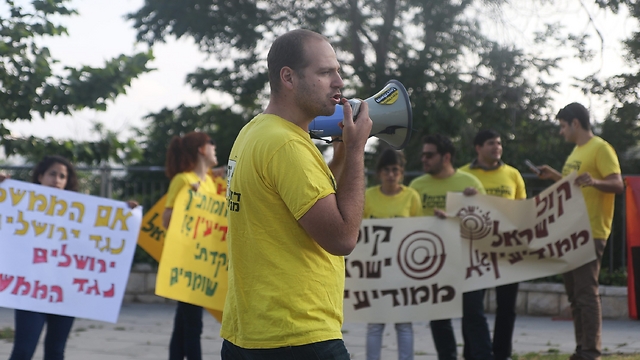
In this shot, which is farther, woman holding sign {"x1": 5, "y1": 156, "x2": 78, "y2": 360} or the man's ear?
woman holding sign {"x1": 5, "y1": 156, "x2": 78, "y2": 360}

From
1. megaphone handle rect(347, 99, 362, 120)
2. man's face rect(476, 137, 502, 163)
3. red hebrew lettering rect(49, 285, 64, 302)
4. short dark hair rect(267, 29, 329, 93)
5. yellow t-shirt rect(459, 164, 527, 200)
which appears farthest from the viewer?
yellow t-shirt rect(459, 164, 527, 200)

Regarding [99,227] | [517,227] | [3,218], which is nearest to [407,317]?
[517,227]

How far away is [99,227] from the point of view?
6.14 m

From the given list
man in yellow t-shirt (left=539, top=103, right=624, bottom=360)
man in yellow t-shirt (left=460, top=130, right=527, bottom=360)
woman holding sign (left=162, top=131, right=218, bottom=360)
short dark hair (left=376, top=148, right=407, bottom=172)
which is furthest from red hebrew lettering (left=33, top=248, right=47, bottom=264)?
man in yellow t-shirt (left=539, top=103, right=624, bottom=360)

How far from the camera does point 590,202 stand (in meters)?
6.34

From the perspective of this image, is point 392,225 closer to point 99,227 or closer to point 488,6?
point 99,227

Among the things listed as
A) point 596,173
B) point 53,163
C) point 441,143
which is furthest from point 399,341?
point 53,163

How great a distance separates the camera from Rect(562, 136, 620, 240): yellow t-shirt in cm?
616

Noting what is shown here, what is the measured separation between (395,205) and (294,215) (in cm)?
385

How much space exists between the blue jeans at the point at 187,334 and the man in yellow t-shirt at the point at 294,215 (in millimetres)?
3092

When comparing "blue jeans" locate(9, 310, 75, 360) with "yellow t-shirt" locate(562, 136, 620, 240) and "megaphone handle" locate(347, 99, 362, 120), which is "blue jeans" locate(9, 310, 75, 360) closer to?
"megaphone handle" locate(347, 99, 362, 120)

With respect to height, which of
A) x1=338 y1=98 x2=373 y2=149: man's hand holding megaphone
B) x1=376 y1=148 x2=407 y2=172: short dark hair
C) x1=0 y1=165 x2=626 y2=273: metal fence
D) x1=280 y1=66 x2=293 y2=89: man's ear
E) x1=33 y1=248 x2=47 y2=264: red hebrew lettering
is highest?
x1=0 y1=165 x2=626 y2=273: metal fence

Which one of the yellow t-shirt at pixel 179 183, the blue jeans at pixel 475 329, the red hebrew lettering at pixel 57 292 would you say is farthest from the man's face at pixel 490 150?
the red hebrew lettering at pixel 57 292

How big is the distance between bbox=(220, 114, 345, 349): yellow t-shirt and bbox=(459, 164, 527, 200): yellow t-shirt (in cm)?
423
